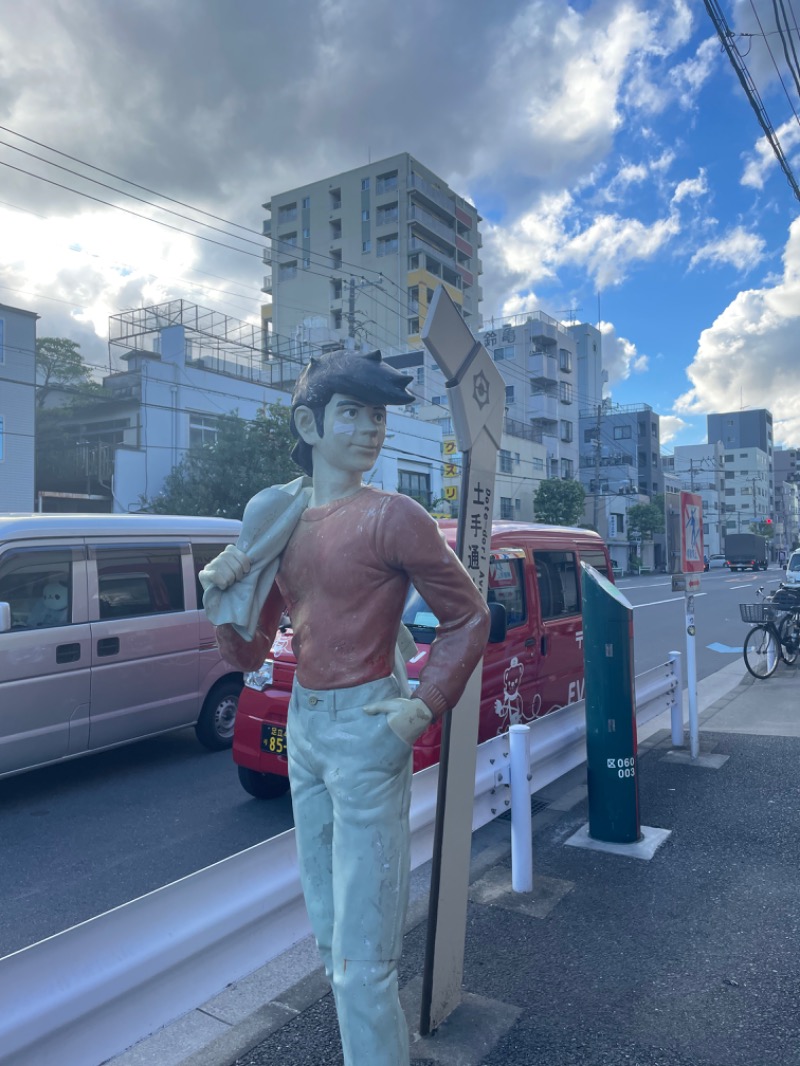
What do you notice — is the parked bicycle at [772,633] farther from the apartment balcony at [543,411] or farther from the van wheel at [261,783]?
the apartment balcony at [543,411]

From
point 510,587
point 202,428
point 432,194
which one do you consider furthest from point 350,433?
point 432,194

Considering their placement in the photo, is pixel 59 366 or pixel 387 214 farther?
pixel 387 214

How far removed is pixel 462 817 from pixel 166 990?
3.77 ft

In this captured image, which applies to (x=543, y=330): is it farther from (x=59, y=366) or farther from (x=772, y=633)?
(x=772, y=633)

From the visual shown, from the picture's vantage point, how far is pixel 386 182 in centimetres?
5031

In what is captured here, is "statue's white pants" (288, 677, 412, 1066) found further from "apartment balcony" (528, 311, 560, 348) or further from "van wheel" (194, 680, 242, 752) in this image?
"apartment balcony" (528, 311, 560, 348)

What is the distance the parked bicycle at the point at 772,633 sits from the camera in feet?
32.9

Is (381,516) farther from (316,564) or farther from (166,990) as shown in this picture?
(166,990)

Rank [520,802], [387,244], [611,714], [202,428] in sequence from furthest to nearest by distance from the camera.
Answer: [387,244] → [202,428] → [611,714] → [520,802]

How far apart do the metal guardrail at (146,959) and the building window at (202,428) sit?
2368 cm

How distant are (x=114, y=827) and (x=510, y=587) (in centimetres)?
311

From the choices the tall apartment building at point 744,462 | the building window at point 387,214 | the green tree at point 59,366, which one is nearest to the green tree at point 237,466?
the green tree at point 59,366

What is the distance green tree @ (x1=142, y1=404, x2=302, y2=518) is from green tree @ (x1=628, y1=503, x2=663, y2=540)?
38.1m

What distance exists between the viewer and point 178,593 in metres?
6.62
